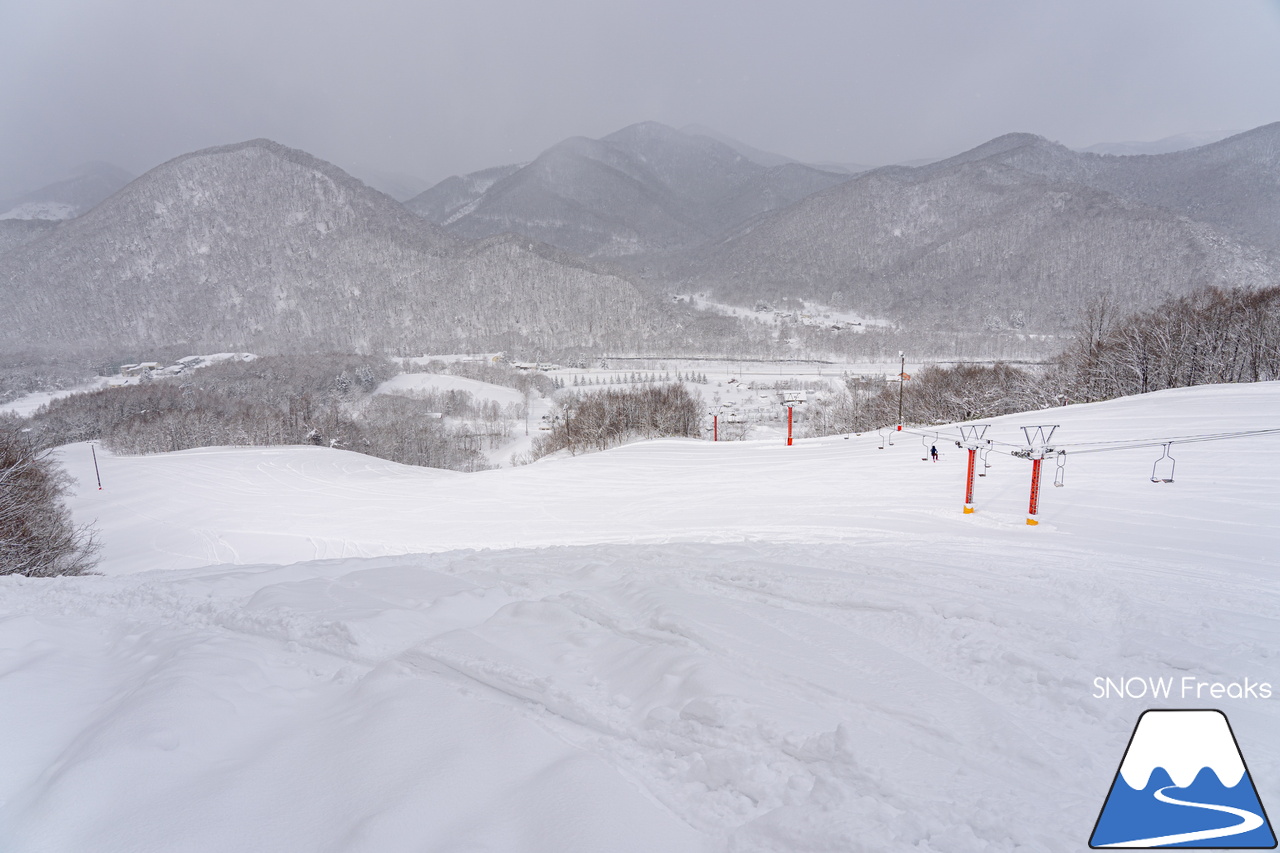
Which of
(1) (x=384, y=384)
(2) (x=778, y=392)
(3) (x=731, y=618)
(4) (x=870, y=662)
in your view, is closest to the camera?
(4) (x=870, y=662)

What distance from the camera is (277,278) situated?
146375 mm

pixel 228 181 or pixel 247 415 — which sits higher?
pixel 228 181

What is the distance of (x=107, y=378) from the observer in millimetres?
91500

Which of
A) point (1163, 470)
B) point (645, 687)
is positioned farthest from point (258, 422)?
point (1163, 470)

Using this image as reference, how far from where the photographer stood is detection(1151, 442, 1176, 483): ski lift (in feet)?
30.0

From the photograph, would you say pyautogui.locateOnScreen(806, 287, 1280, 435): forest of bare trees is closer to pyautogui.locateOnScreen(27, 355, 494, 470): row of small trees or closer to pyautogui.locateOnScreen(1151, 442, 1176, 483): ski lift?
pyautogui.locateOnScreen(1151, 442, 1176, 483): ski lift

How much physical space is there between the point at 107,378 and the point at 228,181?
109724 mm

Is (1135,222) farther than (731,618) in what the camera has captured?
Yes

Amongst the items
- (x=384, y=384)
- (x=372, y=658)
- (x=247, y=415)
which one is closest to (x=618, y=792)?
(x=372, y=658)

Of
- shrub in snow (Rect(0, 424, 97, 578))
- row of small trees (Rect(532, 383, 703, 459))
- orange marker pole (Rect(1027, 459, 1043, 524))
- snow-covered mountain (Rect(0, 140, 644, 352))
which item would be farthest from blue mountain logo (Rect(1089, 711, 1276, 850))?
snow-covered mountain (Rect(0, 140, 644, 352))

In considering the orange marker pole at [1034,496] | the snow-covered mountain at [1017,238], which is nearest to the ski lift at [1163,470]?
the orange marker pole at [1034,496]

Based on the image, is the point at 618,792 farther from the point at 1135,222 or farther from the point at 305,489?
the point at 1135,222

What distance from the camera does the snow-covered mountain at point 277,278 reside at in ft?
420

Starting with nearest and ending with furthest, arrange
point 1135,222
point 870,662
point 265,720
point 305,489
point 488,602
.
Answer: point 265,720
point 870,662
point 488,602
point 305,489
point 1135,222
